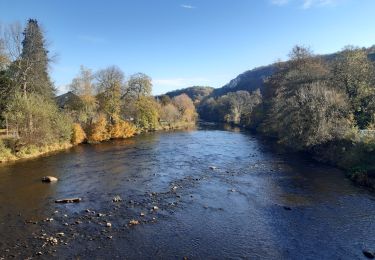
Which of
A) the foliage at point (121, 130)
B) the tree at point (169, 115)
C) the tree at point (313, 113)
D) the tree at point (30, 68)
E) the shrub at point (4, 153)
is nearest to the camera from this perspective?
the tree at point (313, 113)

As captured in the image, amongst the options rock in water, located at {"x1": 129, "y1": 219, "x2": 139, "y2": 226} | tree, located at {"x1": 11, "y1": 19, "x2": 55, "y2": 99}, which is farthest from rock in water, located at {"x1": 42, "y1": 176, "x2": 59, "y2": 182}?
tree, located at {"x1": 11, "y1": 19, "x2": 55, "y2": 99}

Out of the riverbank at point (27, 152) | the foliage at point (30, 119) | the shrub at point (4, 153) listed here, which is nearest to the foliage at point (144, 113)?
the riverbank at point (27, 152)

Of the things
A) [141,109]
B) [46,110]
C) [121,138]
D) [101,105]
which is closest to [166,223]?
[46,110]

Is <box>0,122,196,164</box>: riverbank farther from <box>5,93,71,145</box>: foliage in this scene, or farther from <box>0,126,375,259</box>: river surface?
<box>0,126,375,259</box>: river surface

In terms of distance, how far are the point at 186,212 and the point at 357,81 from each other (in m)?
35.0

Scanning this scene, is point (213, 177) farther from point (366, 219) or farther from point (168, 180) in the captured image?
point (366, 219)

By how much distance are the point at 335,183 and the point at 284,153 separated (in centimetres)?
1578

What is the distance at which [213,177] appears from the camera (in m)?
29.4

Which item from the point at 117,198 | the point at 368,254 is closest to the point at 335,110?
the point at 368,254

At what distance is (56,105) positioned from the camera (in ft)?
179

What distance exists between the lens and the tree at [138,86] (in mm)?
75444

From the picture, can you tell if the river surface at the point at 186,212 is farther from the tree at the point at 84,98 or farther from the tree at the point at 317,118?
the tree at the point at 84,98

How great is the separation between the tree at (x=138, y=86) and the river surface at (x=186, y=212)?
41.8 meters

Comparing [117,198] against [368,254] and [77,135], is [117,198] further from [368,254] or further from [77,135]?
[77,135]
